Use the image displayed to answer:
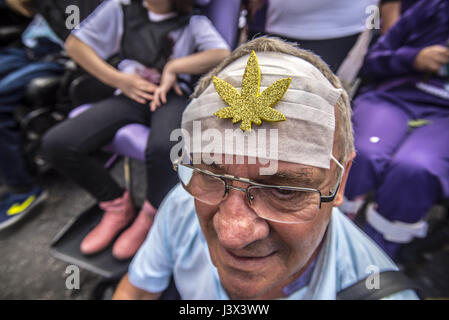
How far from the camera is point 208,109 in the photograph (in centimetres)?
57

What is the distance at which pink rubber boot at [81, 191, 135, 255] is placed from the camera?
159 cm

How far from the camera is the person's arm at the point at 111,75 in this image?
1.07 meters

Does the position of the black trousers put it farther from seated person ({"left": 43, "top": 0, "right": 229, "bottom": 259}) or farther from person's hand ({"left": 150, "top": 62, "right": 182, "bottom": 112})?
person's hand ({"left": 150, "top": 62, "right": 182, "bottom": 112})

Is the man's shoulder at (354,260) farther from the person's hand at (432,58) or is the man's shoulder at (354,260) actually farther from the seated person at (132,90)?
the person's hand at (432,58)

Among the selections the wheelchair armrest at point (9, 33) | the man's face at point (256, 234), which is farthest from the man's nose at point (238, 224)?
the wheelchair armrest at point (9, 33)

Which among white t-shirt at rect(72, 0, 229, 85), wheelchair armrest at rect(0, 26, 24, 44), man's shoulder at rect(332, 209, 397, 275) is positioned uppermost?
white t-shirt at rect(72, 0, 229, 85)

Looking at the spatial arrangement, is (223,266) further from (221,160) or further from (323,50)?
(323,50)

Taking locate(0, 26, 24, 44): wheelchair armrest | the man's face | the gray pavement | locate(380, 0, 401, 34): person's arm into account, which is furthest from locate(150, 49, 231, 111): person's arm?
locate(0, 26, 24, 44): wheelchair armrest

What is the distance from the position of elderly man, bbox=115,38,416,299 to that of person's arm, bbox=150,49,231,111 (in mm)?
228

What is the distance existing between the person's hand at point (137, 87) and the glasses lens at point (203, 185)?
0.53 m

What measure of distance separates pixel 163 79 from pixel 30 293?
1.54 metres

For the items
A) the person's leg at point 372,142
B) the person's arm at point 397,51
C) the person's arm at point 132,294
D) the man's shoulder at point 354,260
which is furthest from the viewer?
the person's arm at point 397,51
